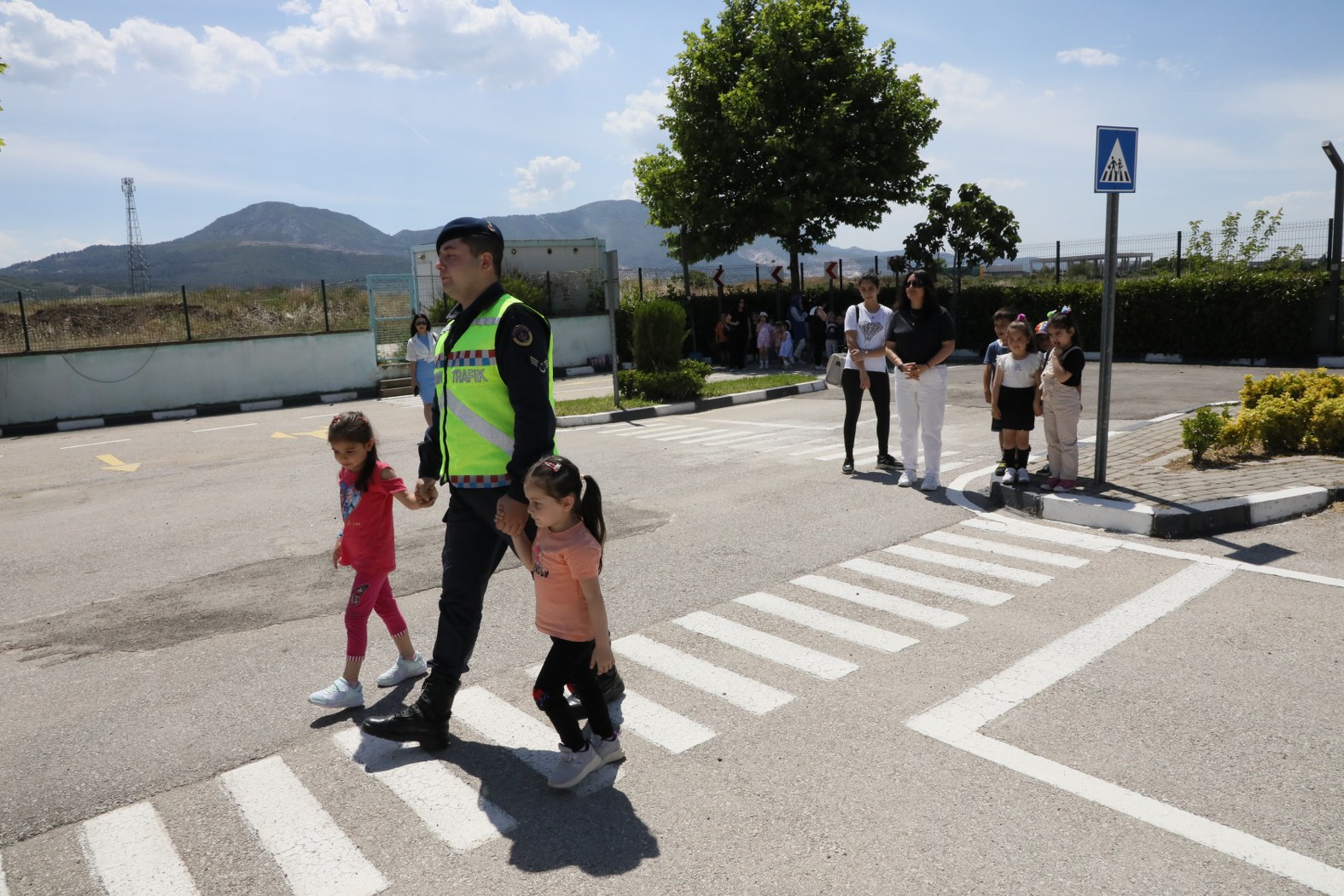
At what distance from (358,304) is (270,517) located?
16.5 metres

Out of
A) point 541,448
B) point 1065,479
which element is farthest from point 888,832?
point 1065,479

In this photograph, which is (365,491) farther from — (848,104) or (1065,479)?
(848,104)

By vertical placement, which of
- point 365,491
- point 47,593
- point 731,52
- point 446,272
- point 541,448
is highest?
point 731,52

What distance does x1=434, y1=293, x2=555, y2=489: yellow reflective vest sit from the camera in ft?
12.3

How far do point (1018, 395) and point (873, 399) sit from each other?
1743 mm

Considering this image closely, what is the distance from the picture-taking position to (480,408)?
378 cm

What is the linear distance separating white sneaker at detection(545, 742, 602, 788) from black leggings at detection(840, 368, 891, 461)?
6323 mm

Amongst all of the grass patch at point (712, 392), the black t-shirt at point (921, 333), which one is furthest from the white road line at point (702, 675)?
the grass patch at point (712, 392)

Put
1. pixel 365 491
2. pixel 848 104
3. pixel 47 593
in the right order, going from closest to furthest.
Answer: pixel 365 491
pixel 47 593
pixel 848 104

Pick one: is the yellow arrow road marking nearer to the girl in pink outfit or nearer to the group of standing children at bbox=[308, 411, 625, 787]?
the girl in pink outfit

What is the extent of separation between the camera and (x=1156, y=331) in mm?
22031

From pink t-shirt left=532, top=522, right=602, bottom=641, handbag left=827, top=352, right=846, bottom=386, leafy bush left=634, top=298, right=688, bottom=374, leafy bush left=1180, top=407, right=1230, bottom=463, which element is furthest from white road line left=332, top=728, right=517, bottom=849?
leafy bush left=634, top=298, right=688, bottom=374

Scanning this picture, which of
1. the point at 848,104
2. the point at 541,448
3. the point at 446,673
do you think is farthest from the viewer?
the point at 848,104

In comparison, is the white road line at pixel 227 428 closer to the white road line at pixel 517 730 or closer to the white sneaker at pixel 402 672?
the white sneaker at pixel 402 672
